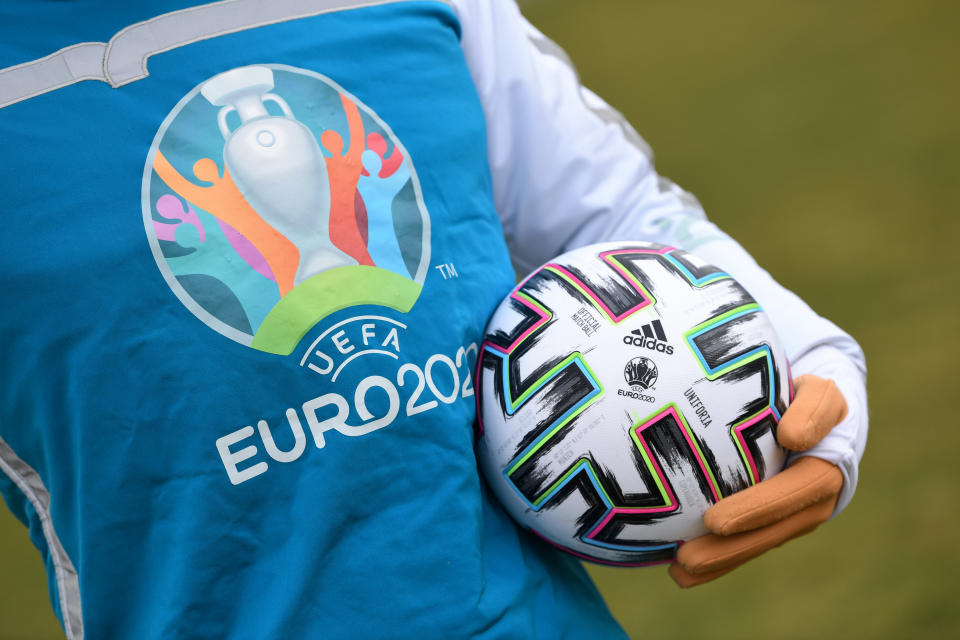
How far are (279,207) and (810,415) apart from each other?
2.01 feet

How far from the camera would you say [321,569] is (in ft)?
2.93

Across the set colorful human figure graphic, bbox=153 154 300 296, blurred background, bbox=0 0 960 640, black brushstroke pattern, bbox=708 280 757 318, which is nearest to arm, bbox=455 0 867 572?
black brushstroke pattern, bbox=708 280 757 318

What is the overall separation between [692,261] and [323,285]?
44cm

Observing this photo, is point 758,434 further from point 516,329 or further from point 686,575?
point 516,329

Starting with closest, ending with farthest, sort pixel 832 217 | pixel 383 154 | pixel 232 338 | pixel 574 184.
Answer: pixel 232 338, pixel 383 154, pixel 574 184, pixel 832 217

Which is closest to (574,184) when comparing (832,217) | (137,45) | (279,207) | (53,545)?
(279,207)

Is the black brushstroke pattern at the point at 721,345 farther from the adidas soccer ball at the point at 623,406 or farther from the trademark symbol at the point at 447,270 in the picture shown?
the trademark symbol at the point at 447,270

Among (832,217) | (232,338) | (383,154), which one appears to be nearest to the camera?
(232,338)

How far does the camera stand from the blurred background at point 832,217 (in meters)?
2.60

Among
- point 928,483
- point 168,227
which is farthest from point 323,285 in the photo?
point 928,483

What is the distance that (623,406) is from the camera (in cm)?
100

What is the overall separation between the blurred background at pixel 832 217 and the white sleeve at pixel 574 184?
4.97ft

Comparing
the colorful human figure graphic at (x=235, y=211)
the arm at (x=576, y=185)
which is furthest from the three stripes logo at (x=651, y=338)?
the colorful human figure graphic at (x=235, y=211)

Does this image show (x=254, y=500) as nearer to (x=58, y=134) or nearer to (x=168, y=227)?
(x=168, y=227)
